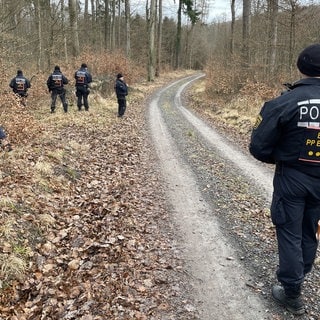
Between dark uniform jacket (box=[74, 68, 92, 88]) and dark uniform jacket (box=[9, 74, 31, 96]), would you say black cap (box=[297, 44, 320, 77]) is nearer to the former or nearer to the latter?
dark uniform jacket (box=[74, 68, 92, 88])

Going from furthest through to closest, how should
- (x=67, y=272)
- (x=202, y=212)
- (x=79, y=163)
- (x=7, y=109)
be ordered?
(x=7, y=109) < (x=79, y=163) < (x=202, y=212) < (x=67, y=272)

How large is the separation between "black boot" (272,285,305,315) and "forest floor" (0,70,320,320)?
0.09 meters

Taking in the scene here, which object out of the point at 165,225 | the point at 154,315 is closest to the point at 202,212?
the point at 165,225

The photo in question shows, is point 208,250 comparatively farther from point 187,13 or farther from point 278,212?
point 187,13

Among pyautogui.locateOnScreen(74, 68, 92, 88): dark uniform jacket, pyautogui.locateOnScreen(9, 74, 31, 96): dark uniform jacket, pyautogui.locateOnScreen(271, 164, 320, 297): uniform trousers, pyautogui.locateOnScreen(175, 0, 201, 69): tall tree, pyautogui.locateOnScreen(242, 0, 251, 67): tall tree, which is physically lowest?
pyautogui.locateOnScreen(271, 164, 320, 297): uniform trousers

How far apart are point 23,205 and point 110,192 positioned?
1.97 m

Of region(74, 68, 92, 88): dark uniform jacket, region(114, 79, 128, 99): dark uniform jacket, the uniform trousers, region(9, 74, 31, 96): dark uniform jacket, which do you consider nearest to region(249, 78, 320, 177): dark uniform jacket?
the uniform trousers

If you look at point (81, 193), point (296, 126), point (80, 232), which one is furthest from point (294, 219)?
point (81, 193)

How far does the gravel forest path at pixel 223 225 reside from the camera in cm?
381

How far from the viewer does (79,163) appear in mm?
9203

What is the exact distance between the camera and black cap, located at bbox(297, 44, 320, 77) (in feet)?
10.4

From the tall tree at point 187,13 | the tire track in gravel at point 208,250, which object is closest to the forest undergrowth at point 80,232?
the tire track in gravel at point 208,250

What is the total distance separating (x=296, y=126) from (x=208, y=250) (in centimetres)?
246

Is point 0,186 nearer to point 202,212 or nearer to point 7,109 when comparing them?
point 202,212
